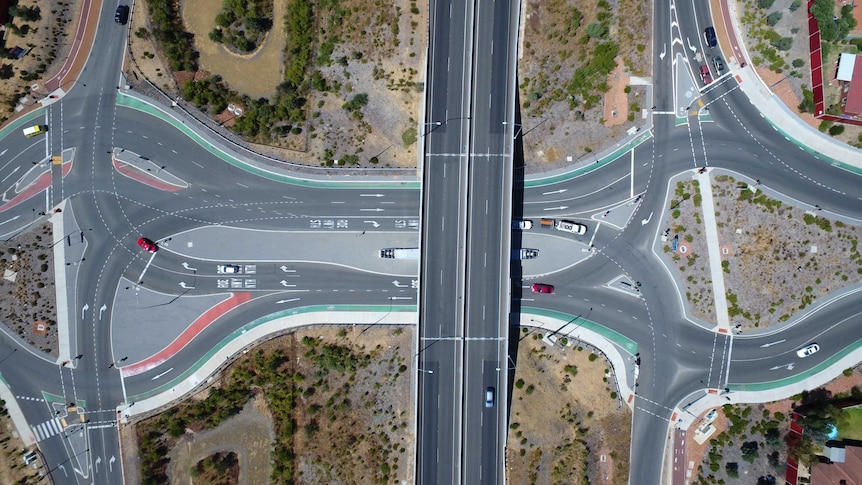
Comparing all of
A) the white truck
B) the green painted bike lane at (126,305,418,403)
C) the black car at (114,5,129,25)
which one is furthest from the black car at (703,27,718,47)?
the black car at (114,5,129,25)

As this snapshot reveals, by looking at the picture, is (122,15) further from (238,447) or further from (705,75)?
(705,75)

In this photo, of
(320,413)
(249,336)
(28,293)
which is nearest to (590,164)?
(320,413)

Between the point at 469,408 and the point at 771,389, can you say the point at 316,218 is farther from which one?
the point at 771,389

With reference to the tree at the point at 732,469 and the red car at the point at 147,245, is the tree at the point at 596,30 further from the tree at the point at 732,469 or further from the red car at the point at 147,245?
the red car at the point at 147,245

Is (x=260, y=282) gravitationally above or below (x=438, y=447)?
above

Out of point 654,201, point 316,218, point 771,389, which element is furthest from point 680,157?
point 316,218

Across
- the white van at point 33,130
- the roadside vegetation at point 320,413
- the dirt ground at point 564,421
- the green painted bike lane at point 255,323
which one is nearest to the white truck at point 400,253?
the green painted bike lane at point 255,323
